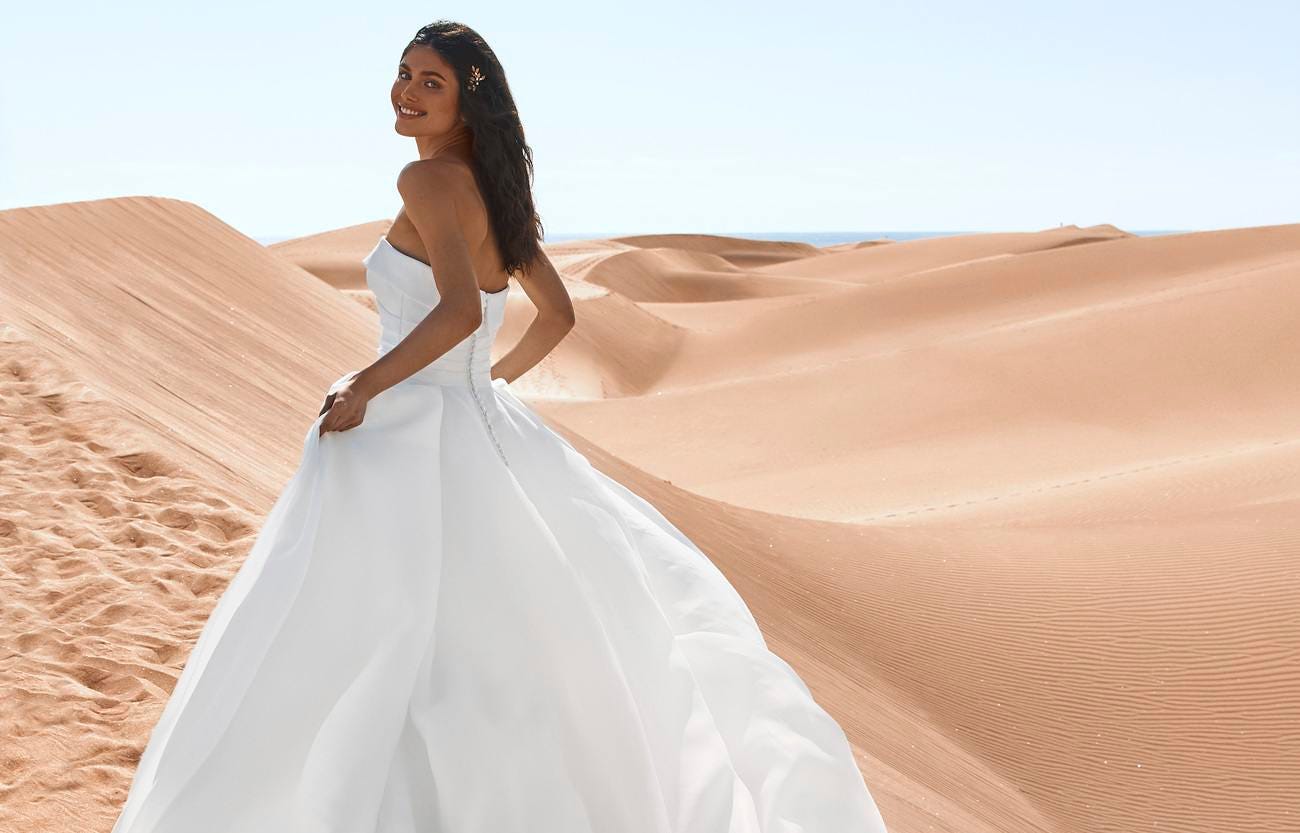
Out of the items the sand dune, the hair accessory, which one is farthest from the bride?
the sand dune

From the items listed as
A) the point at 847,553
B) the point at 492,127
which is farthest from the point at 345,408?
the point at 847,553

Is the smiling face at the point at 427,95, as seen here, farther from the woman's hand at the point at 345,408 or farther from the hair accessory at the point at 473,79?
the woman's hand at the point at 345,408

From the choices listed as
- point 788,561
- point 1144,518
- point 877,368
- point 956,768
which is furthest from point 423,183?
point 877,368

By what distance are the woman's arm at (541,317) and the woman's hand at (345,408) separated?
44 cm

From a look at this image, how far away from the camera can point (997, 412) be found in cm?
1969

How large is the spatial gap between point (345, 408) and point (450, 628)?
1.53ft

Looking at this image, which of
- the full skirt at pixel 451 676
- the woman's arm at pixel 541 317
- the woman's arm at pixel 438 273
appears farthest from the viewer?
the woman's arm at pixel 541 317

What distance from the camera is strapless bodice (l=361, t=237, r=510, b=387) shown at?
2588mm

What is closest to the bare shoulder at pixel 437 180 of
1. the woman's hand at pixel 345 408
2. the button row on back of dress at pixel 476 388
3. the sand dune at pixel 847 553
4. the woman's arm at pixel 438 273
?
the woman's arm at pixel 438 273

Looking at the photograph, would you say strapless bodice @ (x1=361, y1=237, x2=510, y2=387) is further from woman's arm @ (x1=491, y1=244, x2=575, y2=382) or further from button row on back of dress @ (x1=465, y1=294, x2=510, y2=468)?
woman's arm @ (x1=491, y1=244, x2=575, y2=382)

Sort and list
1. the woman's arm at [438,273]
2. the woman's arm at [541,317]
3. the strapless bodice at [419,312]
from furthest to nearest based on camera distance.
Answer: the woman's arm at [541,317] < the strapless bodice at [419,312] < the woman's arm at [438,273]

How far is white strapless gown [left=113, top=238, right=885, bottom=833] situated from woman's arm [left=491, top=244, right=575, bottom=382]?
17cm

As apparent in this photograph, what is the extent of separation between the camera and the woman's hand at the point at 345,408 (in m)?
2.50

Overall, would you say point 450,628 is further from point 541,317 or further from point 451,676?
point 541,317
